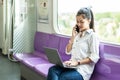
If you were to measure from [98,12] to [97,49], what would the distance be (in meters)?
1.09

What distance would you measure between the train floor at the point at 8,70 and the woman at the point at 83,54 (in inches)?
86.1

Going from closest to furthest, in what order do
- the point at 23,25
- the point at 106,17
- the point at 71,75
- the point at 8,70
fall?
1. the point at 71,75
2. the point at 106,17
3. the point at 8,70
4. the point at 23,25

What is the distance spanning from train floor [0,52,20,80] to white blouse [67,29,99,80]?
2282 mm

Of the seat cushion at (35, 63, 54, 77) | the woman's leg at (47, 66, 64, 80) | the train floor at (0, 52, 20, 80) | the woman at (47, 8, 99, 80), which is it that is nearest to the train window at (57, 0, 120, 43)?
the woman at (47, 8, 99, 80)

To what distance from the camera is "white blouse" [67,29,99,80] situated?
277 centimetres

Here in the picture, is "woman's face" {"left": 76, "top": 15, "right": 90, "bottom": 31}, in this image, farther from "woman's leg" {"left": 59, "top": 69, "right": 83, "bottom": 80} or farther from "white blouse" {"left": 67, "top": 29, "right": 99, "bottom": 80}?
"woman's leg" {"left": 59, "top": 69, "right": 83, "bottom": 80}

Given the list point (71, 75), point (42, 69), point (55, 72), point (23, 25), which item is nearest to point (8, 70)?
point (23, 25)

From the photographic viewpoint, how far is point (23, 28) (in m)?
5.64

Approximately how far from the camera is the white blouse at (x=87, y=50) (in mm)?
2766

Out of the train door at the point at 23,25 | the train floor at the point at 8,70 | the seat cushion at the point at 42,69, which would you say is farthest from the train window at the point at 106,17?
the train floor at the point at 8,70

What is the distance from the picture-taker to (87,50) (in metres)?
2.87

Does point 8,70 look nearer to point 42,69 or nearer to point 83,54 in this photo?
point 42,69

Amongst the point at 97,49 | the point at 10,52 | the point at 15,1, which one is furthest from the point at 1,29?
the point at 97,49

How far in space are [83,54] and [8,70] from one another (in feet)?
10.0
